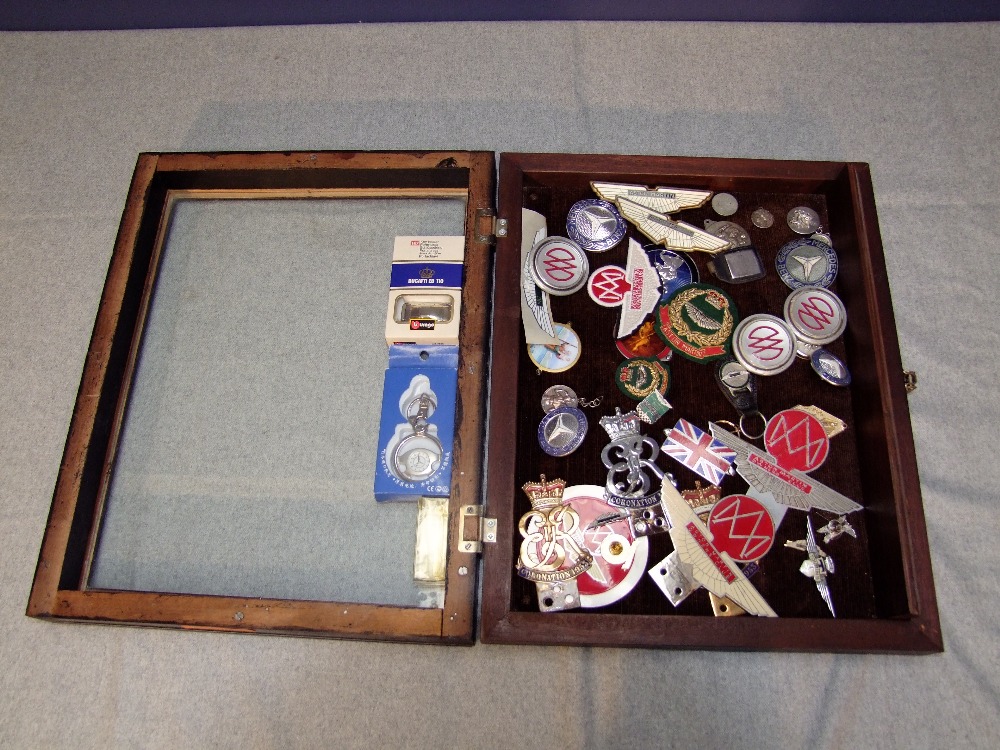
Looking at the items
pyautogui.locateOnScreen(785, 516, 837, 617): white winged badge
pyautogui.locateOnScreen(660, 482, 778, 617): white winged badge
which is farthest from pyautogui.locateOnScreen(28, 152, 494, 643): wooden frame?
pyautogui.locateOnScreen(785, 516, 837, 617): white winged badge

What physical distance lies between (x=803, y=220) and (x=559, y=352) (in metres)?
0.56

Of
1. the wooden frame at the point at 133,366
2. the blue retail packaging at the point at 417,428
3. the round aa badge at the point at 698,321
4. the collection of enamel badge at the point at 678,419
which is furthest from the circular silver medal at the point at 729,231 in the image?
the blue retail packaging at the point at 417,428

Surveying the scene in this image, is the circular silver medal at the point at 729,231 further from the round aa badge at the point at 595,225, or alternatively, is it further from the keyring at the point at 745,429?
the keyring at the point at 745,429

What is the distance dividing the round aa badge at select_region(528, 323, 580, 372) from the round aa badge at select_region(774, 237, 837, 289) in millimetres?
424

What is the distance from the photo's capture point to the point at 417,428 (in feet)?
4.06

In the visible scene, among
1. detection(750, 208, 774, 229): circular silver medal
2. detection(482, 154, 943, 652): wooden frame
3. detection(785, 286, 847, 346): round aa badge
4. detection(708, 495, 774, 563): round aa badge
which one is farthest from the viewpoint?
detection(750, 208, 774, 229): circular silver medal

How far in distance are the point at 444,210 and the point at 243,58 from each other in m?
0.71

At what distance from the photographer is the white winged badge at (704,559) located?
110 cm

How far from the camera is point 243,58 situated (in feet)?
5.65

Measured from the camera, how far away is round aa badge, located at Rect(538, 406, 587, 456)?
1209 mm

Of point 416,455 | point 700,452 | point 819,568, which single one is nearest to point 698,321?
point 700,452

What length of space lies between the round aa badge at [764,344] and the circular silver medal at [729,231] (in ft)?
0.55

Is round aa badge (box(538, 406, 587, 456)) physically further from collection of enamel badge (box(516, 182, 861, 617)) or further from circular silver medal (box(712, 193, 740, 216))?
circular silver medal (box(712, 193, 740, 216))

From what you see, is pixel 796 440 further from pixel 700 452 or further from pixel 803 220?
pixel 803 220
